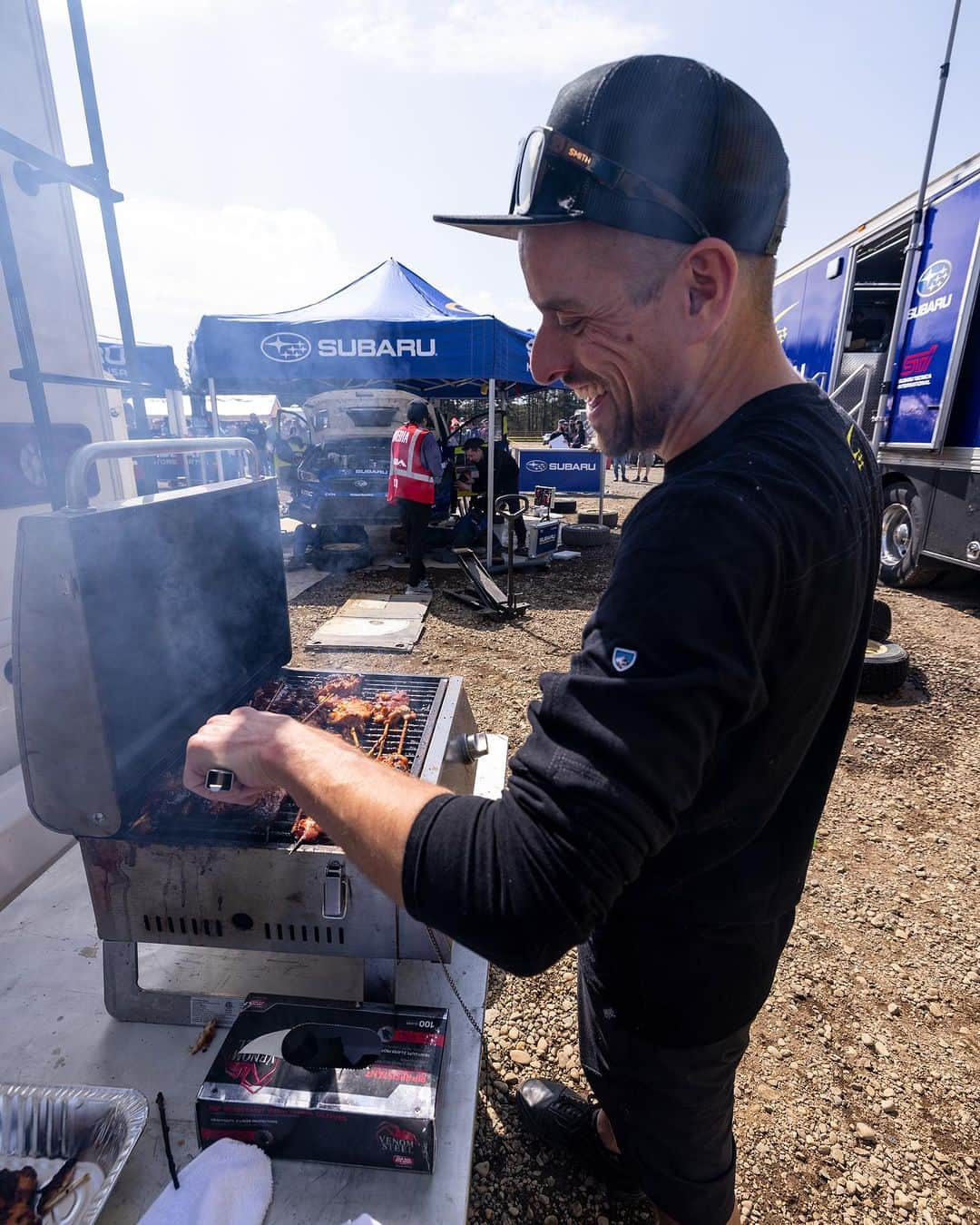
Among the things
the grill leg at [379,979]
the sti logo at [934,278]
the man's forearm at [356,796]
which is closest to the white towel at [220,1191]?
the grill leg at [379,979]

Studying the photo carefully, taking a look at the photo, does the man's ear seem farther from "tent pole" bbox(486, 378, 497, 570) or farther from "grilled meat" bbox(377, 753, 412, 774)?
"tent pole" bbox(486, 378, 497, 570)

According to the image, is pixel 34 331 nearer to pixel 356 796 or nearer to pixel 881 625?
pixel 356 796

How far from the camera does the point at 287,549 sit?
33.9ft

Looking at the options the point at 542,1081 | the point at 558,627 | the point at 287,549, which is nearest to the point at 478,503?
the point at 287,549

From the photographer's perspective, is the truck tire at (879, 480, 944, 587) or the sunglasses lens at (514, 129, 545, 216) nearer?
the sunglasses lens at (514, 129, 545, 216)

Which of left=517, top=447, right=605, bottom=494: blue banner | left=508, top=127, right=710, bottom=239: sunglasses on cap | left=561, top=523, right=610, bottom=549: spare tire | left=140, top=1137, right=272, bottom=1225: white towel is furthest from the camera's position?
left=517, top=447, right=605, bottom=494: blue banner

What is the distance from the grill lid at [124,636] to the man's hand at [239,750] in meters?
0.25

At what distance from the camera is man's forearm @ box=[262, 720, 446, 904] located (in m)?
0.95

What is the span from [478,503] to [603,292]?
30.5ft

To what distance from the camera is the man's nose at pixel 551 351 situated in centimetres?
106

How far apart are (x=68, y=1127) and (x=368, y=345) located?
23.6ft

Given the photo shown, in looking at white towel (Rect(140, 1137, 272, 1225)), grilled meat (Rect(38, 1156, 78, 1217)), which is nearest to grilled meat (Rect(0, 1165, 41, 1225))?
grilled meat (Rect(38, 1156, 78, 1217))

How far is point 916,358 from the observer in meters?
6.34

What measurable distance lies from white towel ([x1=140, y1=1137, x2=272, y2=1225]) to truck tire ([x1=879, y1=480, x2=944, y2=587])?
7321 mm
